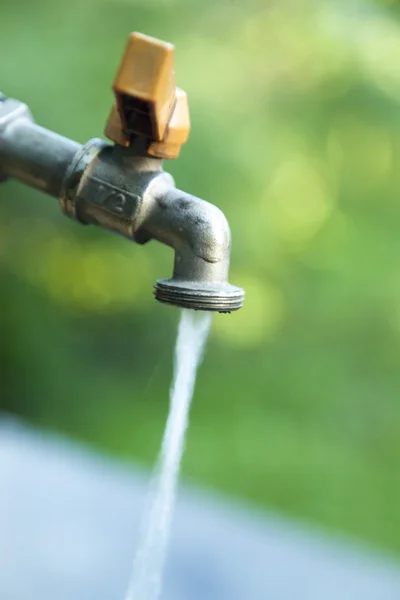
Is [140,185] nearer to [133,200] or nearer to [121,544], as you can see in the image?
[133,200]

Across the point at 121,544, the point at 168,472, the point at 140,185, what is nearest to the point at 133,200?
the point at 140,185

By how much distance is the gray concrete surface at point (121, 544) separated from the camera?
809mm

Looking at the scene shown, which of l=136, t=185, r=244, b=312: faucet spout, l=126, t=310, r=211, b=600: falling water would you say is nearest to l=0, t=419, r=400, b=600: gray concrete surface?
l=126, t=310, r=211, b=600: falling water

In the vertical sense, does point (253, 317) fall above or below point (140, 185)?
below

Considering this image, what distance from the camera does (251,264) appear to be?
3.03 feet

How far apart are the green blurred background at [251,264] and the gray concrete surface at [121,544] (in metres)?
0.03

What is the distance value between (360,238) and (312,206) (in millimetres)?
74

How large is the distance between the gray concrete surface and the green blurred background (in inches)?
1.2

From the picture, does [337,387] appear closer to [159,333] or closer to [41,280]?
[159,333]

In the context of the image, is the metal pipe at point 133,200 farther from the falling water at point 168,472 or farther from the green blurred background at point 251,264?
the green blurred background at point 251,264

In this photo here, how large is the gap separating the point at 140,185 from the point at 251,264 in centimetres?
36

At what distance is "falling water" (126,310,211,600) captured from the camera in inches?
25.6

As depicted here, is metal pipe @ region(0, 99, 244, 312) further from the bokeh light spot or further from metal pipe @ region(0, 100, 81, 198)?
the bokeh light spot

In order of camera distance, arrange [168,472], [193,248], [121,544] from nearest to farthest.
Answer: [193,248], [168,472], [121,544]
